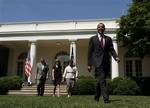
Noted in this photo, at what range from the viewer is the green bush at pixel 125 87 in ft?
64.7

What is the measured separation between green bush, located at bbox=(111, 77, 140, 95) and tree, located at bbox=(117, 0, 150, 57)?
198 cm

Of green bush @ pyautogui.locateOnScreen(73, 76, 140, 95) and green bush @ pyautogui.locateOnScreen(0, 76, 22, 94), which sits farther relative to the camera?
green bush @ pyautogui.locateOnScreen(0, 76, 22, 94)

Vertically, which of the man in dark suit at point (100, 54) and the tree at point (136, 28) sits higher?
the tree at point (136, 28)

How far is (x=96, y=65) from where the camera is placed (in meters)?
7.70

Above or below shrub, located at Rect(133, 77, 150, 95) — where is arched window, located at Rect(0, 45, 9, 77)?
above

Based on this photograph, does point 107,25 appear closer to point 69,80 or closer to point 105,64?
point 69,80

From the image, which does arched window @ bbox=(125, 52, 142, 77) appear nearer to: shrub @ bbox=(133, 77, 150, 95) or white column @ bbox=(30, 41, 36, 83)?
shrub @ bbox=(133, 77, 150, 95)

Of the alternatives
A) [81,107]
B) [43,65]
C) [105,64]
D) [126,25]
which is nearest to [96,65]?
[105,64]

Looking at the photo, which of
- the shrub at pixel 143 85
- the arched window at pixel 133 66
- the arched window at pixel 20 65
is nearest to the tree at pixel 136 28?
the shrub at pixel 143 85

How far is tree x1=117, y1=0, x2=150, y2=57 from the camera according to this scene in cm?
1897

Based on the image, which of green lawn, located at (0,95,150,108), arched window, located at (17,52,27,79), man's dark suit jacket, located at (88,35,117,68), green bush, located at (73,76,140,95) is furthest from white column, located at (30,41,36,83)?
man's dark suit jacket, located at (88,35,117,68)

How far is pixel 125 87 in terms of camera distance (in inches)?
780

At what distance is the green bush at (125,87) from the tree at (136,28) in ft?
6.48

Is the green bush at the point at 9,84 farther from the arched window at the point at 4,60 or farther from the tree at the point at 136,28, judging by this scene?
the tree at the point at 136,28
